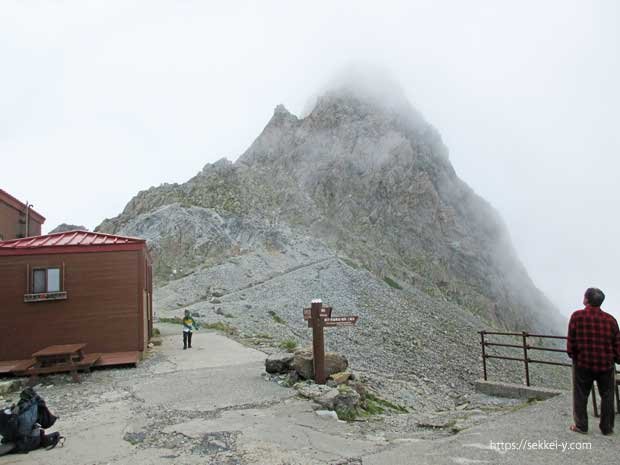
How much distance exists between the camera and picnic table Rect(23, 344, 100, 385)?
1370 centimetres

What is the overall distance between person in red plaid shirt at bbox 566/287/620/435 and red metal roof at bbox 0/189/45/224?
82.2 ft

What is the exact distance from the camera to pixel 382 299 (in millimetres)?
45094

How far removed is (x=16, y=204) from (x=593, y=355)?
86.3 ft

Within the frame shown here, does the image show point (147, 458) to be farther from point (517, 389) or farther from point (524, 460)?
point (517, 389)

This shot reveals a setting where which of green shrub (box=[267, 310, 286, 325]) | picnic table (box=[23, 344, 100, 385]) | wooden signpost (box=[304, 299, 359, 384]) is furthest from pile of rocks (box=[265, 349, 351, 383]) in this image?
green shrub (box=[267, 310, 286, 325])

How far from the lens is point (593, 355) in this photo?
698 cm

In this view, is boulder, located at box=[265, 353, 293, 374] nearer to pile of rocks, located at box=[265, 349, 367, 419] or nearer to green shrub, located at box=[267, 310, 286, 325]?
pile of rocks, located at box=[265, 349, 367, 419]

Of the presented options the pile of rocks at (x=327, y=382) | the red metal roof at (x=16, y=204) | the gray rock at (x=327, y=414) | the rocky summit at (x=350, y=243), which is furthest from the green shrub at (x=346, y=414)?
the red metal roof at (x=16, y=204)

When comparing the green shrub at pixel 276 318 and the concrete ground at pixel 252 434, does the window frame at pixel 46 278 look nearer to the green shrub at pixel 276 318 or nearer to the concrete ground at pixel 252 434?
the concrete ground at pixel 252 434

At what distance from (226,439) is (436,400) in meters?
10.3

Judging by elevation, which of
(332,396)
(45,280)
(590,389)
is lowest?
(332,396)

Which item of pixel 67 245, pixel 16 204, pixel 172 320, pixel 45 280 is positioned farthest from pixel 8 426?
pixel 172 320

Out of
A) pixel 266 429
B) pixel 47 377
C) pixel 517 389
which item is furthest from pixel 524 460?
pixel 47 377

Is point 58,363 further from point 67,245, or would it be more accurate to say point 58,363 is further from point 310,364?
point 310,364
